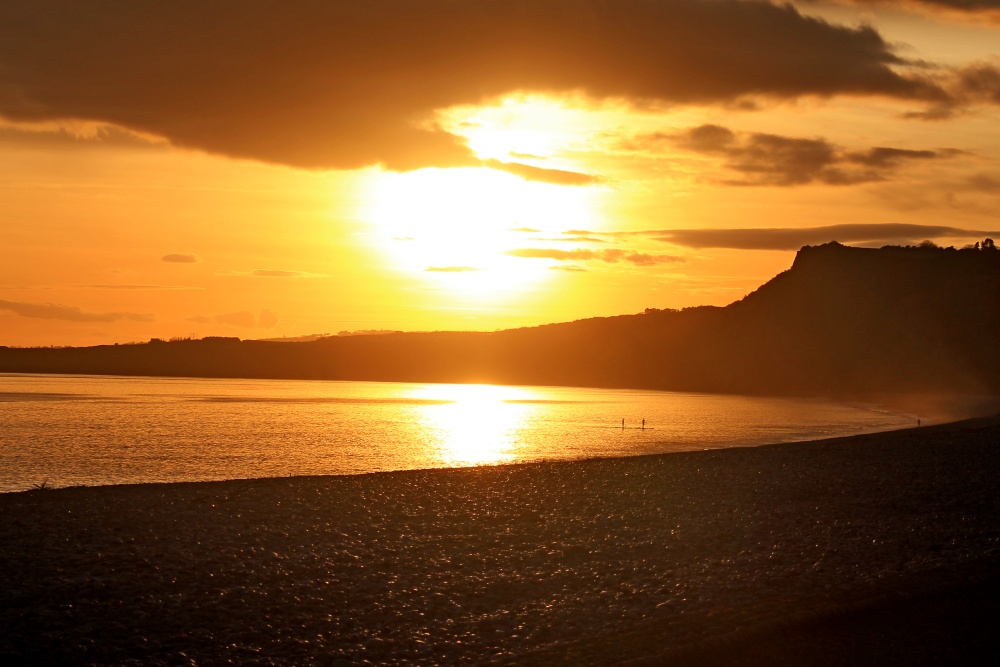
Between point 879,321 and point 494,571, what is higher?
point 879,321

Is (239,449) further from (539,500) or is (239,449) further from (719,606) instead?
(719,606)

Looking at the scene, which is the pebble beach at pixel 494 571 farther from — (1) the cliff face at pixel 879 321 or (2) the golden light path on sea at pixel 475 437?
(1) the cliff face at pixel 879 321

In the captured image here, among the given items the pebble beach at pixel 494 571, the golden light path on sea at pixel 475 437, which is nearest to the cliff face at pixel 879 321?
the golden light path on sea at pixel 475 437

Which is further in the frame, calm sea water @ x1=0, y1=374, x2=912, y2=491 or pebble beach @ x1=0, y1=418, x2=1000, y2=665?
calm sea water @ x1=0, y1=374, x2=912, y2=491

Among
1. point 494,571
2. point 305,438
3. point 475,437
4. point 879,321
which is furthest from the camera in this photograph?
point 879,321

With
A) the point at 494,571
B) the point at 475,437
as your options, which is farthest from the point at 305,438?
the point at 494,571

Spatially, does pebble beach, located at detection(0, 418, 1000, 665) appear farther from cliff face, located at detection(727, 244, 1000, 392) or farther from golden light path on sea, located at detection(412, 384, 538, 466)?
cliff face, located at detection(727, 244, 1000, 392)

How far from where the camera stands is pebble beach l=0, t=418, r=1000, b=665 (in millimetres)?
10352

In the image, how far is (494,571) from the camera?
14266mm

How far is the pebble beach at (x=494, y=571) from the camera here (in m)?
10.4

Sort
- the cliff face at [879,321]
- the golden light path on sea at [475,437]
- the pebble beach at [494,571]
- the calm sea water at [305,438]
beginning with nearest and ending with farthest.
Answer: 1. the pebble beach at [494,571]
2. the calm sea water at [305,438]
3. the golden light path on sea at [475,437]
4. the cliff face at [879,321]

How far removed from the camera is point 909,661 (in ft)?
31.4

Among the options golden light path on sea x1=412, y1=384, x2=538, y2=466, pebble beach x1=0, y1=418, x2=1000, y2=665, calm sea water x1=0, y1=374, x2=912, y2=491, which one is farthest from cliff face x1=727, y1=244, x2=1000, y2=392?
pebble beach x1=0, y1=418, x2=1000, y2=665

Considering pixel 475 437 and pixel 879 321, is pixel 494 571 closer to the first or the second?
pixel 475 437
